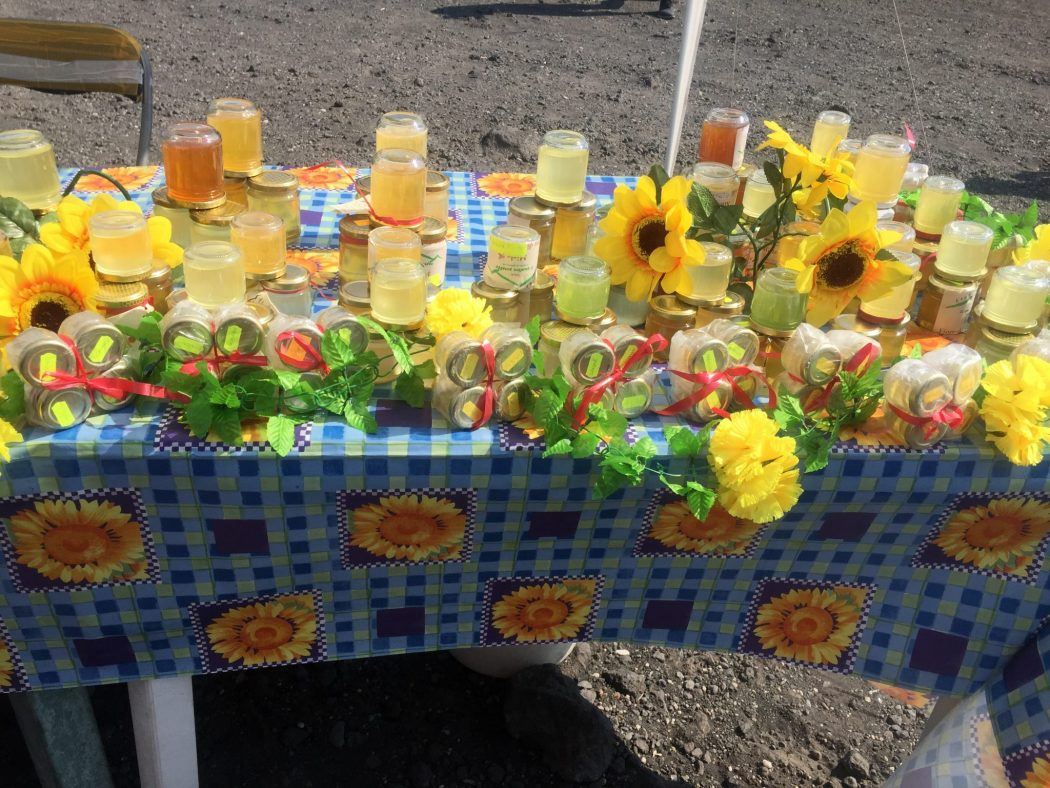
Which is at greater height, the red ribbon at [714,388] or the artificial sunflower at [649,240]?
the artificial sunflower at [649,240]

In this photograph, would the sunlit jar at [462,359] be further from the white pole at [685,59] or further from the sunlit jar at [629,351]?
the white pole at [685,59]

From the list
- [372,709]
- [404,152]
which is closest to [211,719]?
[372,709]

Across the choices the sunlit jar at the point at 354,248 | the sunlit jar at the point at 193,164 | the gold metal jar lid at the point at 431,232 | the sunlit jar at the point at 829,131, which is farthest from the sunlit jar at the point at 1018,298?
the sunlit jar at the point at 193,164

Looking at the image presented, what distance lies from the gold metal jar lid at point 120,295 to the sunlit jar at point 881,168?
1.13 metres

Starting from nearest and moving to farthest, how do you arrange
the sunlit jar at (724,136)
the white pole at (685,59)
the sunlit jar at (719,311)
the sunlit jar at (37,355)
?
the sunlit jar at (37,355)
the sunlit jar at (719,311)
the sunlit jar at (724,136)
the white pole at (685,59)

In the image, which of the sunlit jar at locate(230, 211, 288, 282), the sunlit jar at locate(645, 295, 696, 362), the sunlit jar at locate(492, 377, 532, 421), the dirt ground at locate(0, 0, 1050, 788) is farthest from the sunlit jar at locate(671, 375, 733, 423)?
the dirt ground at locate(0, 0, 1050, 788)

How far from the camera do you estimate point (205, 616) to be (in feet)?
4.05

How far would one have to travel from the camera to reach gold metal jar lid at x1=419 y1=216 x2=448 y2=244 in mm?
1401

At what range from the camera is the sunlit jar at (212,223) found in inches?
53.6

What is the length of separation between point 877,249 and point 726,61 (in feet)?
18.9

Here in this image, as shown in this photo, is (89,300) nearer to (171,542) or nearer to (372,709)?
(171,542)

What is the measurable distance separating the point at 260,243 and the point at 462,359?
0.36m

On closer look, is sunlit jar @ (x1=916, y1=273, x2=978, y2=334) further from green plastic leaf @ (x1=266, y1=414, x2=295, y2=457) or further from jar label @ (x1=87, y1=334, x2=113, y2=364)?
jar label @ (x1=87, y1=334, x2=113, y2=364)

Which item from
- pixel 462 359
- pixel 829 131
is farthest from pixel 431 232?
pixel 829 131
